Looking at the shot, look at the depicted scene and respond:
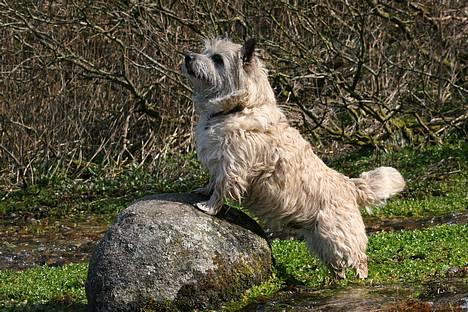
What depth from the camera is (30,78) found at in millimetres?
19891

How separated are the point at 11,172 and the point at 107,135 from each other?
2290 millimetres

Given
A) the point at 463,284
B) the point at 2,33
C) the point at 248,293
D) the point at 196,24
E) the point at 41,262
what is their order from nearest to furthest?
the point at 463,284 → the point at 248,293 → the point at 41,262 → the point at 196,24 → the point at 2,33

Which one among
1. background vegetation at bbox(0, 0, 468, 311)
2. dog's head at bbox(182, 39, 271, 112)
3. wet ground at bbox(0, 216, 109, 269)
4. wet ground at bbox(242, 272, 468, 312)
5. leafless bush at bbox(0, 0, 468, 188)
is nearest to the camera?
wet ground at bbox(242, 272, 468, 312)

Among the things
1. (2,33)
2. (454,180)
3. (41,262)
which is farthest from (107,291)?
(2,33)

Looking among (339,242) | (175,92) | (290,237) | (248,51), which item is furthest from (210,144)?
(175,92)

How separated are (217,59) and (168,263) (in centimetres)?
206

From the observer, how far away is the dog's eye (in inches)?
363

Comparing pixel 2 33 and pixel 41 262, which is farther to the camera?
pixel 2 33

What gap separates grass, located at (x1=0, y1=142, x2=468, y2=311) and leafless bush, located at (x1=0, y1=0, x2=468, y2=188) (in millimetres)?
779

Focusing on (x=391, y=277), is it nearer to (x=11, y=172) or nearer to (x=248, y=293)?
(x=248, y=293)

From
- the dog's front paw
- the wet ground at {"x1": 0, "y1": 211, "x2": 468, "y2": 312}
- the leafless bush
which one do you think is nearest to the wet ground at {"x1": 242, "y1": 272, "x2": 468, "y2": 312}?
the wet ground at {"x1": 0, "y1": 211, "x2": 468, "y2": 312}

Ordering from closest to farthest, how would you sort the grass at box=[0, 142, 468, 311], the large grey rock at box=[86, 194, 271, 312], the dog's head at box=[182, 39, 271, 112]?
the large grey rock at box=[86, 194, 271, 312] → the dog's head at box=[182, 39, 271, 112] → the grass at box=[0, 142, 468, 311]

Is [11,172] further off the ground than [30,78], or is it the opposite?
[30,78]

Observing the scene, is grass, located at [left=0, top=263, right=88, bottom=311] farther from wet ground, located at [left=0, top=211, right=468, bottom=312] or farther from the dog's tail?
the dog's tail
